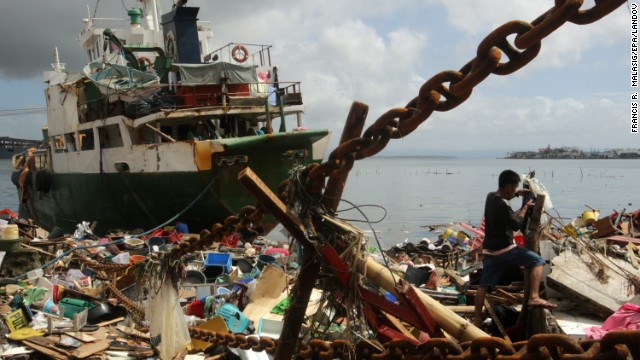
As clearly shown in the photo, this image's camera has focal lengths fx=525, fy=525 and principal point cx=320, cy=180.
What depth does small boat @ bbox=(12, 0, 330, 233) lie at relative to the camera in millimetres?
13273

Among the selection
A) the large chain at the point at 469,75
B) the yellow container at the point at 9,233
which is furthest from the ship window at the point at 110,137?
the large chain at the point at 469,75

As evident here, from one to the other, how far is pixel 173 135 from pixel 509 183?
1169 cm

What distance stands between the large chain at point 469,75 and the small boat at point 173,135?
9.64 meters

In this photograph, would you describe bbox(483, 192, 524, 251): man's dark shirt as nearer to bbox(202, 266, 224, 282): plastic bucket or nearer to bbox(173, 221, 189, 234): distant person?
bbox(202, 266, 224, 282): plastic bucket

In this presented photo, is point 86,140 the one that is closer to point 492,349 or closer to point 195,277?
point 195,277

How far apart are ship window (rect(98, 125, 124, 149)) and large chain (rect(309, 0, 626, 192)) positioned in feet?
50.2

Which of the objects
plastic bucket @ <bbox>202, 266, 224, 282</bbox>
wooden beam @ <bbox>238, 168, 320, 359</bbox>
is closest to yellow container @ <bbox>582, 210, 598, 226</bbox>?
plastic bucket @ <bbox>202, 266, 224, 282</bbox>

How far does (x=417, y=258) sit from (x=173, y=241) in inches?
212

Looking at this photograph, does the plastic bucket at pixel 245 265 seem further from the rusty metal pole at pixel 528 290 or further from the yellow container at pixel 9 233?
the rusty metal pole at pixel 528 290

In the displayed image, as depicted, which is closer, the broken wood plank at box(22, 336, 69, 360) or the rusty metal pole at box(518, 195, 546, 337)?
the rusty metal pole at box(518, 195, 546, 337)

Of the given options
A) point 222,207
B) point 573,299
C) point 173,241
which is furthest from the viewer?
point 222,207

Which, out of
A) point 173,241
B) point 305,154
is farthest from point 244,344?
point 305,154

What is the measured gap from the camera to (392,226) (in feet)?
82.0

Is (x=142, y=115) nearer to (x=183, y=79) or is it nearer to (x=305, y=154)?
(x=183, y=79)
